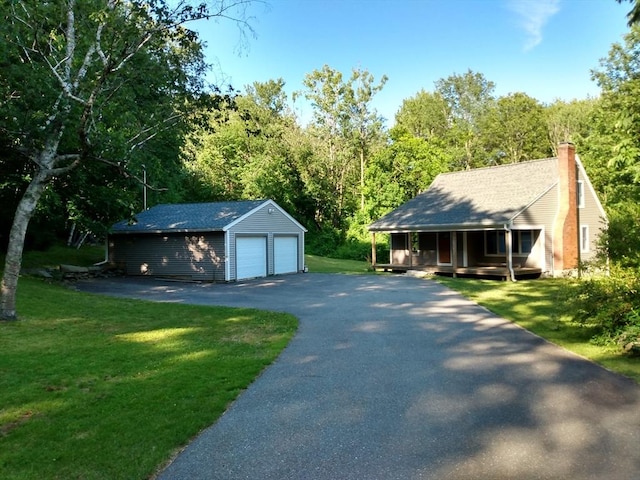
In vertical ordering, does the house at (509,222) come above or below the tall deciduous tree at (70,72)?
below

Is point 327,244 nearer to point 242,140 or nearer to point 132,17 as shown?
point 242,140

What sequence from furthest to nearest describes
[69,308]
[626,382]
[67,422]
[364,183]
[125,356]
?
[364,183] → [69,308] → [125,356] → [626,382] → [67,422]

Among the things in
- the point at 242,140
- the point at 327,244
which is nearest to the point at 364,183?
the point at 327,244

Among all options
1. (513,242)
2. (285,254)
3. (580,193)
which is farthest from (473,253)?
(285,254)

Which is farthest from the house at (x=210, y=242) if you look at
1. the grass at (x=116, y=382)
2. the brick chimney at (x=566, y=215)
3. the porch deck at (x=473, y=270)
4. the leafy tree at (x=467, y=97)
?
the leafy tree at (x=467, y=97)

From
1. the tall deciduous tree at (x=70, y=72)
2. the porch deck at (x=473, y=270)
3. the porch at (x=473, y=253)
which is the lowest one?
the porch deck at (x=473, y=270)

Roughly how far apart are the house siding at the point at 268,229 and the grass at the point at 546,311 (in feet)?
28.0

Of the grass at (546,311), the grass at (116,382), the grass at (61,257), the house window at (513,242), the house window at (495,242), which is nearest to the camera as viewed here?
the grass at (116,382)

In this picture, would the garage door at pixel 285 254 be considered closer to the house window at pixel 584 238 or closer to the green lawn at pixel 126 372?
the green lawn at pixel 126 372

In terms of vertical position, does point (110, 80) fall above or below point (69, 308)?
above

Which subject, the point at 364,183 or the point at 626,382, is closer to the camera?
the point at 626,382

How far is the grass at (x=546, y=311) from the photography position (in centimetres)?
738

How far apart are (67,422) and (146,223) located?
66.8 feet

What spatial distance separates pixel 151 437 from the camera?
175 inches
